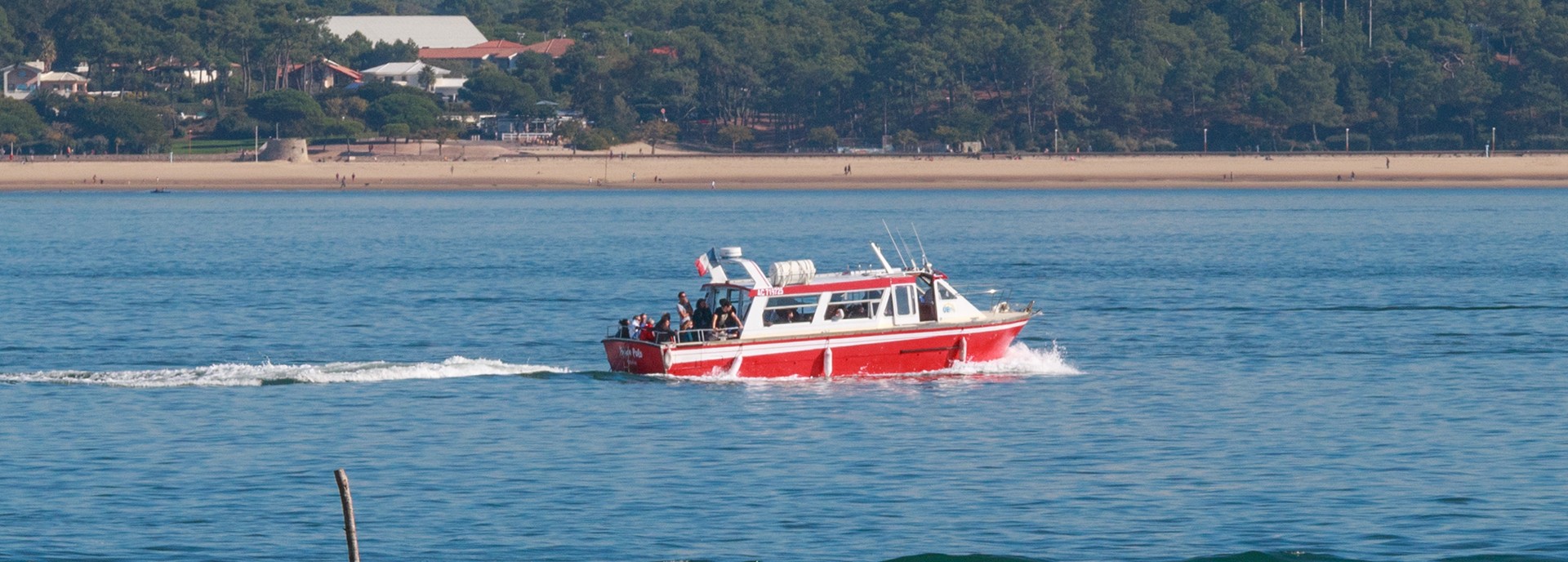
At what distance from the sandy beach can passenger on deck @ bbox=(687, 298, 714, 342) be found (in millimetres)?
115493

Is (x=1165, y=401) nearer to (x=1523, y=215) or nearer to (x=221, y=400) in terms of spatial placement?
(x=221, y=400)

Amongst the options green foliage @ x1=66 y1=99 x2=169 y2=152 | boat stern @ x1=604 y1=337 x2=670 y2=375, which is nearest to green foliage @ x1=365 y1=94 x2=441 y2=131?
green foliage @ x1=66 y1=99 x2=169 y2=152

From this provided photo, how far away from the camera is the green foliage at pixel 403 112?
181125mm

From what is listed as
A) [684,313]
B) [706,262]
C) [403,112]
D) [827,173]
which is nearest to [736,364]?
[684,313]

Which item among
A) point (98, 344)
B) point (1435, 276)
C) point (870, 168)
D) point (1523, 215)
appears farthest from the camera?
point (870, 168)

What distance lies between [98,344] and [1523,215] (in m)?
85.7

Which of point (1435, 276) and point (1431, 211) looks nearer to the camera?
point (1435, 276)

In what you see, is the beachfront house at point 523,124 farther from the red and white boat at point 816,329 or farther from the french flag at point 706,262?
the red and white boat at point 816,329

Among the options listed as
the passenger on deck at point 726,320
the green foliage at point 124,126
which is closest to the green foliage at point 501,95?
the green foliage at point 124,126

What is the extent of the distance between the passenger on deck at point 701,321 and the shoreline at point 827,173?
115033 mm

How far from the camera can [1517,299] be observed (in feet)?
191

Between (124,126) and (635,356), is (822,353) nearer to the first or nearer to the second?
(635,356)

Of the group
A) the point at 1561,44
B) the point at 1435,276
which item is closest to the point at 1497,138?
the point at 1561,44

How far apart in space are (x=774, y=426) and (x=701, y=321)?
15.7 feet
